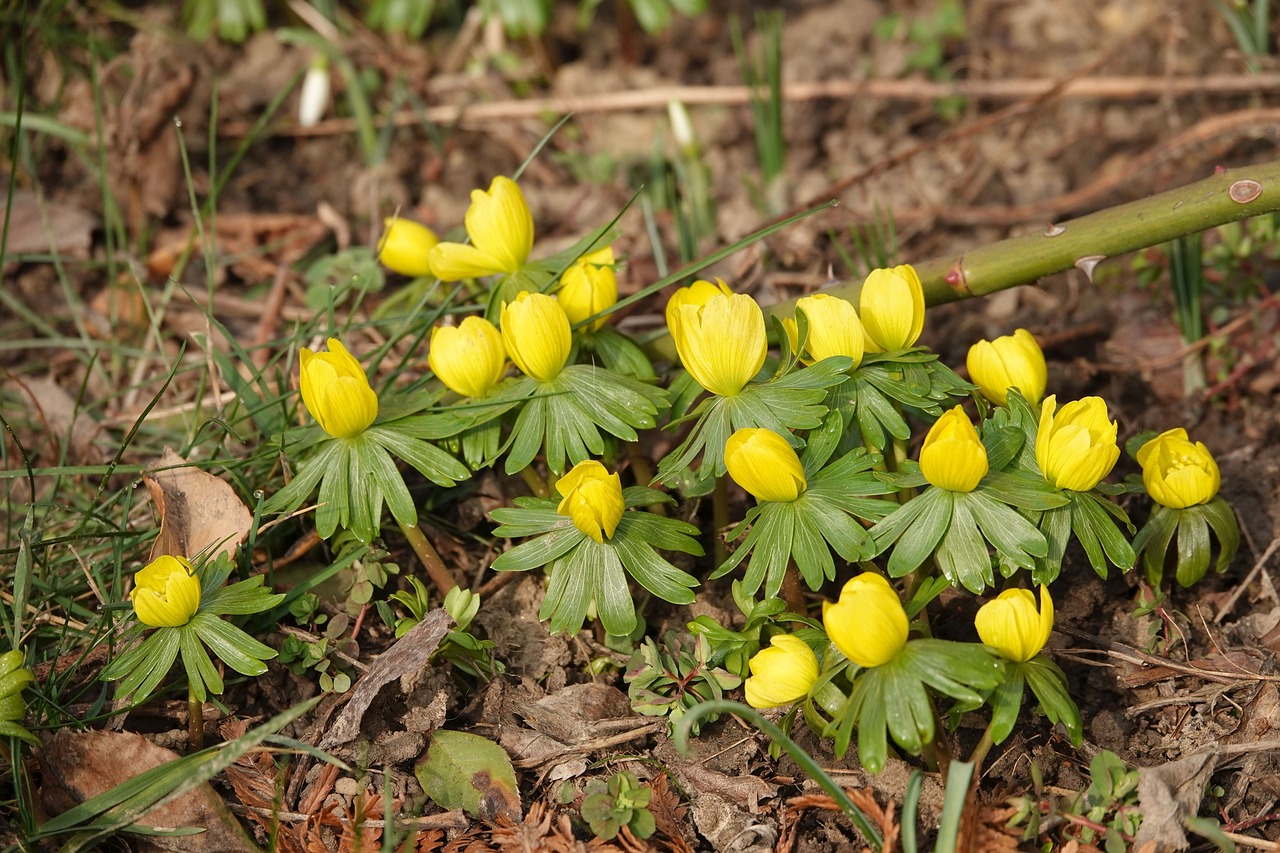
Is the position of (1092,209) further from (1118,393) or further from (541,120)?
(541,120)

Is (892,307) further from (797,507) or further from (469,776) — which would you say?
(469,776)

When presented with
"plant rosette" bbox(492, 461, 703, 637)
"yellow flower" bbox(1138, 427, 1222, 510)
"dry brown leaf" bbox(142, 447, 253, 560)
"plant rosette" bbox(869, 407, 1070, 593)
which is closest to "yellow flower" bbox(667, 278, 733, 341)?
"plant rosette" bbox(492, 461, 703, 637)

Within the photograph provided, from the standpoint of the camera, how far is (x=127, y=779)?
2031 millimetres

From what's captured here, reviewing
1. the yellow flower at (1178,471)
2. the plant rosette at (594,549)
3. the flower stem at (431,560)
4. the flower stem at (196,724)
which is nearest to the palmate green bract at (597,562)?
the plant rosette at (594,549)

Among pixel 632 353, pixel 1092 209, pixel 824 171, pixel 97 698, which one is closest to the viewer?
pixel 97 698

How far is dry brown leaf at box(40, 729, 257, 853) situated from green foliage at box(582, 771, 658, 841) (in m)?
0.62

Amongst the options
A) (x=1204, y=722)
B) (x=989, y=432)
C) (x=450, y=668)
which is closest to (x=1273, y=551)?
(x=1204, y=722)

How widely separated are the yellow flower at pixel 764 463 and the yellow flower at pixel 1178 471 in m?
0.72

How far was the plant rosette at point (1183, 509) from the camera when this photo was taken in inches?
81.4

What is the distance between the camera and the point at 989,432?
6.64ft

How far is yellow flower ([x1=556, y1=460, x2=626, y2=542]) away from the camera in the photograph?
Result: 1904 mm

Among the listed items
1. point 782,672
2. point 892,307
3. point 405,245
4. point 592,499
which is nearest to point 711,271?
point 405,245

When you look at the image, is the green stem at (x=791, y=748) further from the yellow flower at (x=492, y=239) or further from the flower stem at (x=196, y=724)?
the yellow flower at (x=492, y=239)

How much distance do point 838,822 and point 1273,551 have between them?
1.16m
